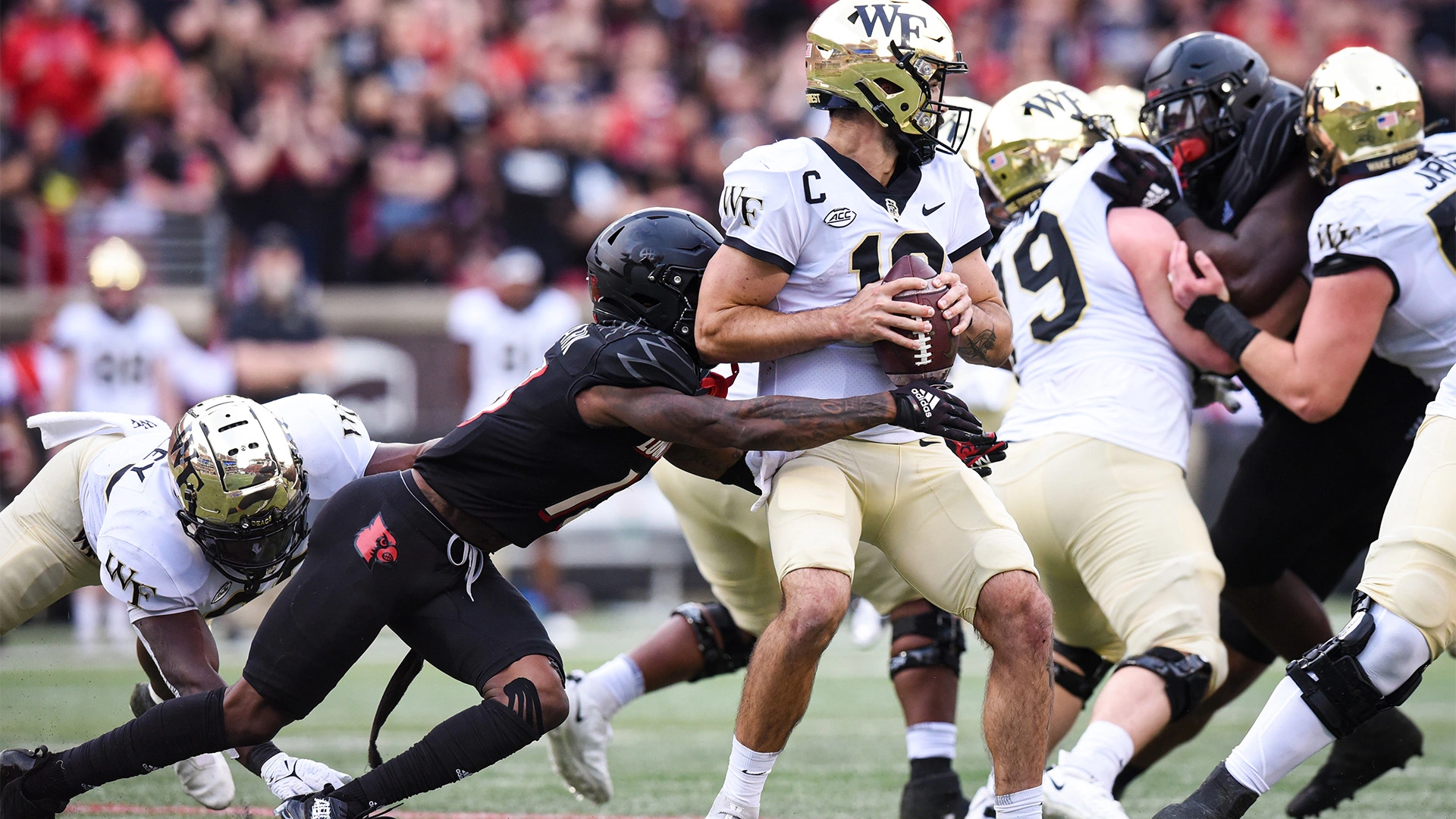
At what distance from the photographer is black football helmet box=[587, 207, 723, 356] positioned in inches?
159

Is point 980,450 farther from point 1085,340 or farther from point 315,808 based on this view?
point 315,808

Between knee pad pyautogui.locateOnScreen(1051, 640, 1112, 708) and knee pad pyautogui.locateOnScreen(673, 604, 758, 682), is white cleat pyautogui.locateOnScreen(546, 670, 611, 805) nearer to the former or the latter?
knee pad pyautogui.locateOnScreen(673, 604, 758, 682)

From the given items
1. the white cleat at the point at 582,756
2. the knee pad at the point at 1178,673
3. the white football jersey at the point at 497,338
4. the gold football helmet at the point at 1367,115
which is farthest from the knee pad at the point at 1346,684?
the white football jersey at the point at 497,338

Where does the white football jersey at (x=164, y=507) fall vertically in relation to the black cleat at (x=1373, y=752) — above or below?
above

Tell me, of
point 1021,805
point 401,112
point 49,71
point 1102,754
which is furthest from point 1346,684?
point 49,71

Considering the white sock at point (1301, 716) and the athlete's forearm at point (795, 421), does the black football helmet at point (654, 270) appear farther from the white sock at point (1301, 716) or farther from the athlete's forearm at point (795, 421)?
the white sock at point (1301, 716)

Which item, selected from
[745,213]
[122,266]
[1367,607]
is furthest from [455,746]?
[122,266]

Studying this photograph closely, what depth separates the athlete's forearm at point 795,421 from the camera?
12.3 ft

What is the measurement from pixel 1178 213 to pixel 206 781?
325 centimetres

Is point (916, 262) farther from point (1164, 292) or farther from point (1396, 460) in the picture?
point (1396, 460)

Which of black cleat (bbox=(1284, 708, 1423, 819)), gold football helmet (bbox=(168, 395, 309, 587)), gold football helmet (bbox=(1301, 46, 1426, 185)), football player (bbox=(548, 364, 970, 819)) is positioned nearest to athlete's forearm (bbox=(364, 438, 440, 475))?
gold football helmet (bbox=(168, 395, 309, 587))

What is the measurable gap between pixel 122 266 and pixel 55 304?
5.03 ft

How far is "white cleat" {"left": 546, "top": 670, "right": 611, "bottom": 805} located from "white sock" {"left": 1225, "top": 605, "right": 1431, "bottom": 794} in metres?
1.95

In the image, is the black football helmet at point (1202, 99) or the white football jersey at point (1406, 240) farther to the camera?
the black football helmet at point (1202, 99)
